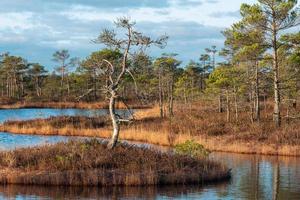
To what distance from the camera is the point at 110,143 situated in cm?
2595

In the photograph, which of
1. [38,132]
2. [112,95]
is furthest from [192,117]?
[112,95]

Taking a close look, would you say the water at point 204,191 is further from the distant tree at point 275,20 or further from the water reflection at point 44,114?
the water reflection at point 44,114

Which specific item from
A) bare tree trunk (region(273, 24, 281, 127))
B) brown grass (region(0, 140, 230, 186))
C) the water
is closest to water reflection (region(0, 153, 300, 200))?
the water

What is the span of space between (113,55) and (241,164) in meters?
43.8

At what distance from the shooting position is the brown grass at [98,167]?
75.7ft

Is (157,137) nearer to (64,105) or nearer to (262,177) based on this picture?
(262,177)

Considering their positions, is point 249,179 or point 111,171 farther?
point 249,179

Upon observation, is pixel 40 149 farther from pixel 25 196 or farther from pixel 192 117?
pixel 192 117

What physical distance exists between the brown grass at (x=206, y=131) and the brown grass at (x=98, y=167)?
12.0 meters

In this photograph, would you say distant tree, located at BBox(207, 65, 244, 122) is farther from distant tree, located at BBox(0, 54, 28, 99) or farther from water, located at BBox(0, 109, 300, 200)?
distant tree, located at BBox(0, 54, 28, 99)

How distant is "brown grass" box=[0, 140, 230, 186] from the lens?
23.1 metres

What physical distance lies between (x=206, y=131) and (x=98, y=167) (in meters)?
18.9

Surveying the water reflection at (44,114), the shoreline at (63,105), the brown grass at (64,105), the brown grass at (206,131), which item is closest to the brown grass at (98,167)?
the brown grass at (206,131)

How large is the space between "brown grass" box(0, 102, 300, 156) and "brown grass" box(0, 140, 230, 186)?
12.0 meters
